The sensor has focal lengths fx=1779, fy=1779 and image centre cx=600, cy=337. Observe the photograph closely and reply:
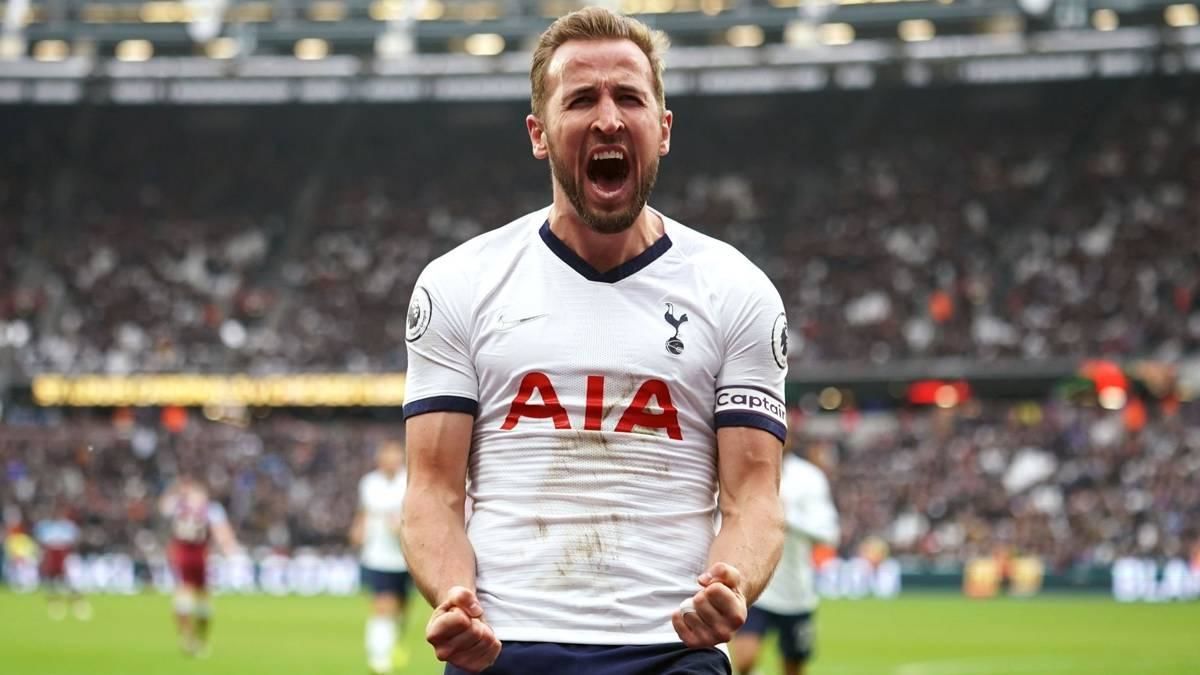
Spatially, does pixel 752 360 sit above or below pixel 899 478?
above

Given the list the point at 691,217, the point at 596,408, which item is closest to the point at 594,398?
the point at 596,408

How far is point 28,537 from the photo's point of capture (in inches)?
1625

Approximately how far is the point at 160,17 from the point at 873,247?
66.9ft

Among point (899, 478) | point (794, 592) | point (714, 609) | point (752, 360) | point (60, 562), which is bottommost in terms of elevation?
point (60, 562)

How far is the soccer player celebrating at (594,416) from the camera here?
3938mm

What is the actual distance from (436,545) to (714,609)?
0.65 m

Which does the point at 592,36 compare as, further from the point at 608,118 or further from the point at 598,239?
the point at 598,239

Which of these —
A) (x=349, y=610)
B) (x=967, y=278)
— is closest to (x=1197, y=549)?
(x=967, y=278)

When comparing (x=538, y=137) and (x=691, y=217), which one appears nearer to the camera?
(x=538, y=137)

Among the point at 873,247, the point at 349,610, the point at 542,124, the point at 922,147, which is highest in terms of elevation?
the point at 922,147

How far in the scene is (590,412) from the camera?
3.97 meters

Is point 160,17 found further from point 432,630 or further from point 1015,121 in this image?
point 432,630

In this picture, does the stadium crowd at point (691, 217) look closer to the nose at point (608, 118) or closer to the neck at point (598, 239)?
the neck at point (598, 239)

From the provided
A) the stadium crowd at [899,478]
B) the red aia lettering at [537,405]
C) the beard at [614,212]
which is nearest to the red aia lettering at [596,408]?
the red aia lettering at [537,405]
